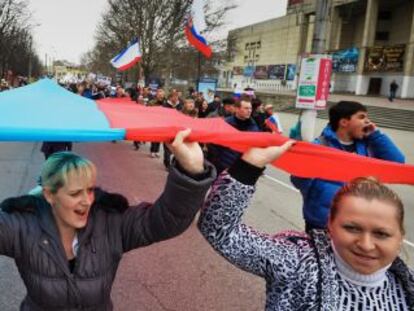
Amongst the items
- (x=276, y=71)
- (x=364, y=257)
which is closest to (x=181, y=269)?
(x=364, y=257)

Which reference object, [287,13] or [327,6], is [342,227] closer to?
[327,6]

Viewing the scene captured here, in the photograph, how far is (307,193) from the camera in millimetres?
3277

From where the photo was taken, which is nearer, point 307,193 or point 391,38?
point 307,193

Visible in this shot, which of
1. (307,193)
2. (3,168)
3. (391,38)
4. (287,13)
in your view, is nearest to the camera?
(307,193)

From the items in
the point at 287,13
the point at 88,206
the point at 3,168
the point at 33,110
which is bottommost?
the point at 3,168

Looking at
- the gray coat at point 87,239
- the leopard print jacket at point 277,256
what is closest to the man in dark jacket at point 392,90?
the gray coat at point 87,239

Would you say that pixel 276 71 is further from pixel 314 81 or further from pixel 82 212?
pixel 82 212

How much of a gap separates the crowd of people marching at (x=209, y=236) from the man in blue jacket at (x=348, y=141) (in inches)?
47.9

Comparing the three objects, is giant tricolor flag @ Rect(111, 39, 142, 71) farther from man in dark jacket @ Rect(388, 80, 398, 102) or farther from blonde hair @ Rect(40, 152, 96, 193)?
man in dark jacket @ Rect(388, 80, 398, 102)

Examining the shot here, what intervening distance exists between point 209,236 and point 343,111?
1.97 m

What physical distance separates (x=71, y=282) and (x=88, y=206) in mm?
Answer: 320

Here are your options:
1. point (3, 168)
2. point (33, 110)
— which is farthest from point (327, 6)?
point (33, 110)

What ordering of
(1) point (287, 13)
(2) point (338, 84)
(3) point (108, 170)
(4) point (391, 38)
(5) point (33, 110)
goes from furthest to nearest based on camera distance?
(1) point (287, 13) → (2) point (338, 84) → (4) point (391, 38) → (3) point (108, 170) → (5) point (33, 110)

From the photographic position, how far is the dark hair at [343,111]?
328 cm
